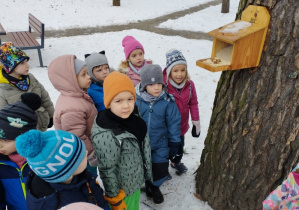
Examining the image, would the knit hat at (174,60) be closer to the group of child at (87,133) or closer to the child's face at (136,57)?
the group of child at (87,133)

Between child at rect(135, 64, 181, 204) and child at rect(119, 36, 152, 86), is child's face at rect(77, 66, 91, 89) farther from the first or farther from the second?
child at rect(119, 36, 152, 86)

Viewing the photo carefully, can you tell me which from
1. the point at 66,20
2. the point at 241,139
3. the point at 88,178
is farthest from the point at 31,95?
the point at 66,20

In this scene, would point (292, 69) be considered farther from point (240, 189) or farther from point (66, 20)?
point (66, 20)

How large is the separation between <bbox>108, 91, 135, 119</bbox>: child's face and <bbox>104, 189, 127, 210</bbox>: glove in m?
0.66

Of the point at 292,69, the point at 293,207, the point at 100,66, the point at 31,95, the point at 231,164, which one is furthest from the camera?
the point at 100,66

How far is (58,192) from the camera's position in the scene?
1.60 metres

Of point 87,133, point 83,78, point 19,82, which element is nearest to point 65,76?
point 83,78

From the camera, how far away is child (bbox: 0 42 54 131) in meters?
2.80

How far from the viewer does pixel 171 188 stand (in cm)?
301

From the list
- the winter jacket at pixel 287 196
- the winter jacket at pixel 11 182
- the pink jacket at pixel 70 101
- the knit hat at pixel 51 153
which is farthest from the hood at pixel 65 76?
the winter jacket at pixel 287 196

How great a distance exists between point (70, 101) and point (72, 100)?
2 cm

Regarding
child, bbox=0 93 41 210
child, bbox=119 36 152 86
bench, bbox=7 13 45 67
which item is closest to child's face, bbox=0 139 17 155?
child, bbox=0 93 41 210

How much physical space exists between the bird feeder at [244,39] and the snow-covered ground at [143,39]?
5.55 feet

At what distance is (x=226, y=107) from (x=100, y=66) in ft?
4.75
